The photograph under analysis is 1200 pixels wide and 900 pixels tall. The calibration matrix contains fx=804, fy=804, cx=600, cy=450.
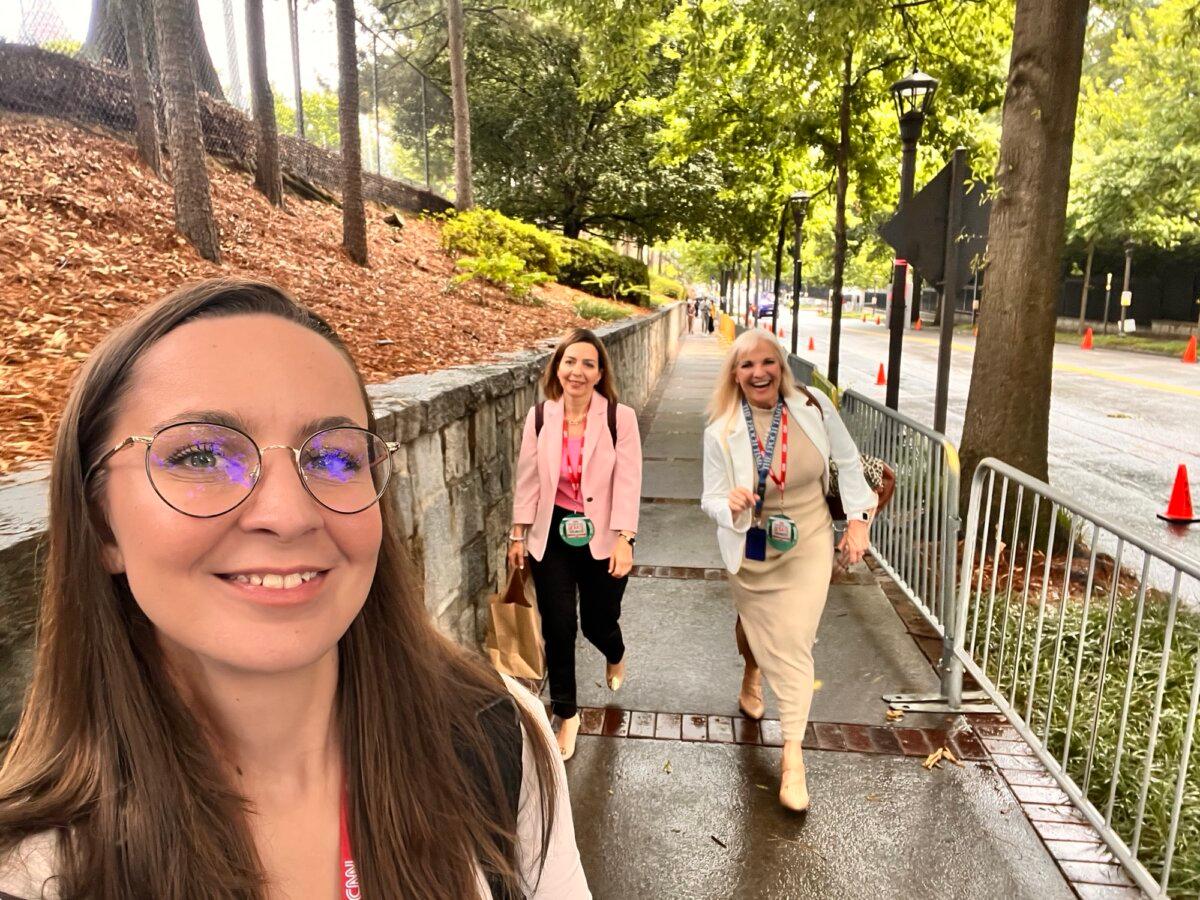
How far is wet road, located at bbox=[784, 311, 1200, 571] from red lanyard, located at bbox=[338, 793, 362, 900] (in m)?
4.41

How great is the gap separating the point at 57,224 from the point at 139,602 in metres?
5.44

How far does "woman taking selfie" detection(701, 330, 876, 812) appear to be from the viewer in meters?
3.56

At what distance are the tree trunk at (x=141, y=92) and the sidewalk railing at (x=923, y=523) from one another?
6.84 metres

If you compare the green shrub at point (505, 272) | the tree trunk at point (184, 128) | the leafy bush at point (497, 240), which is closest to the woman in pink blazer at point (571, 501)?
the tree trunk at point (184, 128)

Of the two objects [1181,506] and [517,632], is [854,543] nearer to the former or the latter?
[517,632]

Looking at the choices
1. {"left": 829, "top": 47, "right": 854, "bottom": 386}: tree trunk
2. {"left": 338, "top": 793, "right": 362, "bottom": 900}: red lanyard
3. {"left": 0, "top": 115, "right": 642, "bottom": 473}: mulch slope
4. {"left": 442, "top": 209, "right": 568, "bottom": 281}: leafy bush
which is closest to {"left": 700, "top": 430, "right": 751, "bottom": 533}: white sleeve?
{"left": 0, "top": 115, "right": 642, "bottom": 473}: mulch slope

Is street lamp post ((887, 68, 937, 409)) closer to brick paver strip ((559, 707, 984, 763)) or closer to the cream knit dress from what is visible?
brick paver strip ((559, 707, 984, 763))

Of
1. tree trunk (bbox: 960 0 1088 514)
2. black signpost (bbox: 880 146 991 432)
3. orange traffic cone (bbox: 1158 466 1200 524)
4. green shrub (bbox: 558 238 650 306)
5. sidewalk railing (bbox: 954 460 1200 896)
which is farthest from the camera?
green shrub (bbox: 558 238 650 306)

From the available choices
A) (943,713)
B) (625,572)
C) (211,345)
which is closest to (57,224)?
(625,572)

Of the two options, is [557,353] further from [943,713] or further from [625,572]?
[943,713]

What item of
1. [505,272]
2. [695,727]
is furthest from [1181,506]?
[505,272]

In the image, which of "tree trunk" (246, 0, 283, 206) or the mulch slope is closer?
the mulch slope

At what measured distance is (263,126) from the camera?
9.28 metres

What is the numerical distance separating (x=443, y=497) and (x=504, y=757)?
257cm
